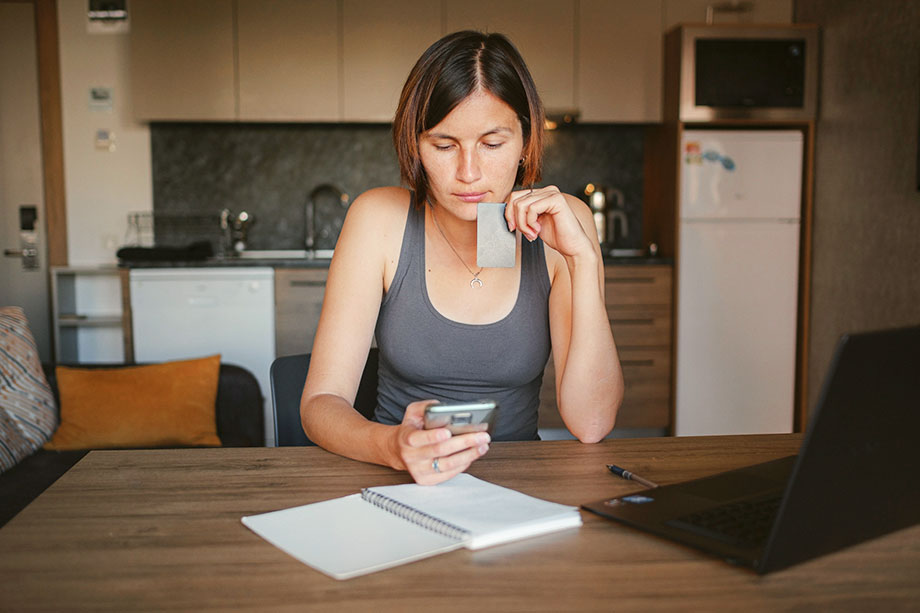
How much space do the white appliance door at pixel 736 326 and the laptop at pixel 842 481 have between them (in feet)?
10.3

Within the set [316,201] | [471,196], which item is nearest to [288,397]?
[471,196]

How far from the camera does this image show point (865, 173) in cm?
354

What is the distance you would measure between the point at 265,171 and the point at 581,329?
11.0 feet

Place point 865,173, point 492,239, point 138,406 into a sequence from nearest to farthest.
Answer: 1. point 492,239
2. point 138,406
3. point 865,173

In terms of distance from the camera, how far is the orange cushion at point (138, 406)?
8.33ft

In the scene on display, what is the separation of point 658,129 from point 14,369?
3.26 m

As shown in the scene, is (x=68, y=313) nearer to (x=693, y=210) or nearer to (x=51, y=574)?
(x=693, y=210)

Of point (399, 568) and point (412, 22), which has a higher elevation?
point (412, 22)

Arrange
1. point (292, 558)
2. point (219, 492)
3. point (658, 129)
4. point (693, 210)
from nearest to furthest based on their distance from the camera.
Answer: point (292, 558) < point (219, 492) < point (693, 210) < point (658, 129)

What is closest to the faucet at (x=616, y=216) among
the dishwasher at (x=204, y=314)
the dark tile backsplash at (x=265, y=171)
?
the dark tile backsplash at (x=265, y=171)

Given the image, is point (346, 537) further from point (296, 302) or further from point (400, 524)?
point (296, 302)

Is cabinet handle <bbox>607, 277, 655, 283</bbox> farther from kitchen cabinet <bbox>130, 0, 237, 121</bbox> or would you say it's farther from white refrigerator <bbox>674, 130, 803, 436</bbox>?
kitchen cabinet <bbox>130, 0, 237, 121</bbox>

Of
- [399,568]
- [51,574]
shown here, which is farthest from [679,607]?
[51,574]

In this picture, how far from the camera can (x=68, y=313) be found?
4.31 m
